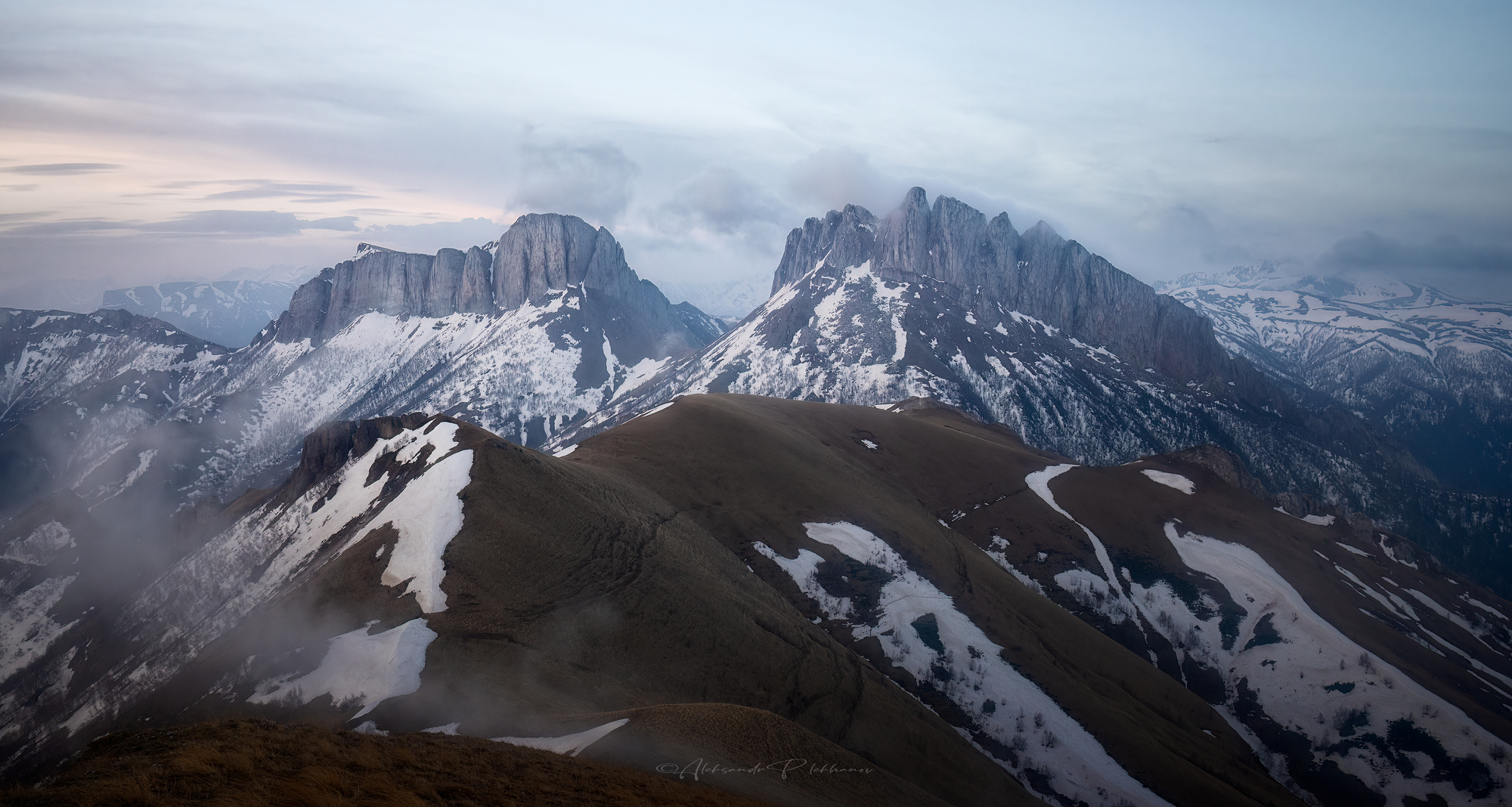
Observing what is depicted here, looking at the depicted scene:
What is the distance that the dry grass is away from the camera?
52.3ft

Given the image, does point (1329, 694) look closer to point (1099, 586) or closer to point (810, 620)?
point (1099, 586)

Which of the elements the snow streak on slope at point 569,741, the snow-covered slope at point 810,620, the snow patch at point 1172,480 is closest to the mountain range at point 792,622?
the snow streak on slope at point 569,741

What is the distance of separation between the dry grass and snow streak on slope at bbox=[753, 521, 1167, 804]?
38864 millimetres

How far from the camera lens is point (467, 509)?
53875 mm

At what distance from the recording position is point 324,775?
58.4ft

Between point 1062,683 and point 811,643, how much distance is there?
86.3 feet

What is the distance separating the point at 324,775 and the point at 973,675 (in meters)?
55.1

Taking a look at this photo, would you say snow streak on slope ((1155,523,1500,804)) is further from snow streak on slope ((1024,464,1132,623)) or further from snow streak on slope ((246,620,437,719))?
snow streak on slope ((246,620,437,719))

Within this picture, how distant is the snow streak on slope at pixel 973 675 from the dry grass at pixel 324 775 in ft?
128

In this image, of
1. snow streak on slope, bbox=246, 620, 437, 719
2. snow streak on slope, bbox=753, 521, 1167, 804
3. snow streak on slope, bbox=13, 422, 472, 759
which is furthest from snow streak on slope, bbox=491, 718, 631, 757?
snow streak on slope, bbox=753, 521, 1167, 804

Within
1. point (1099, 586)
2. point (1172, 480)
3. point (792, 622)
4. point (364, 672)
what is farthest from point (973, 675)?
point (1172, 480)

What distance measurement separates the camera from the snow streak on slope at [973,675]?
52688mm

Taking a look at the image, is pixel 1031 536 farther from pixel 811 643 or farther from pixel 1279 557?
pixel 811 643

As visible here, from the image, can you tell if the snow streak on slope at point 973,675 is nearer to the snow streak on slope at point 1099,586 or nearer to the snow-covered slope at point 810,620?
the snow-covered slope at point 810,620
